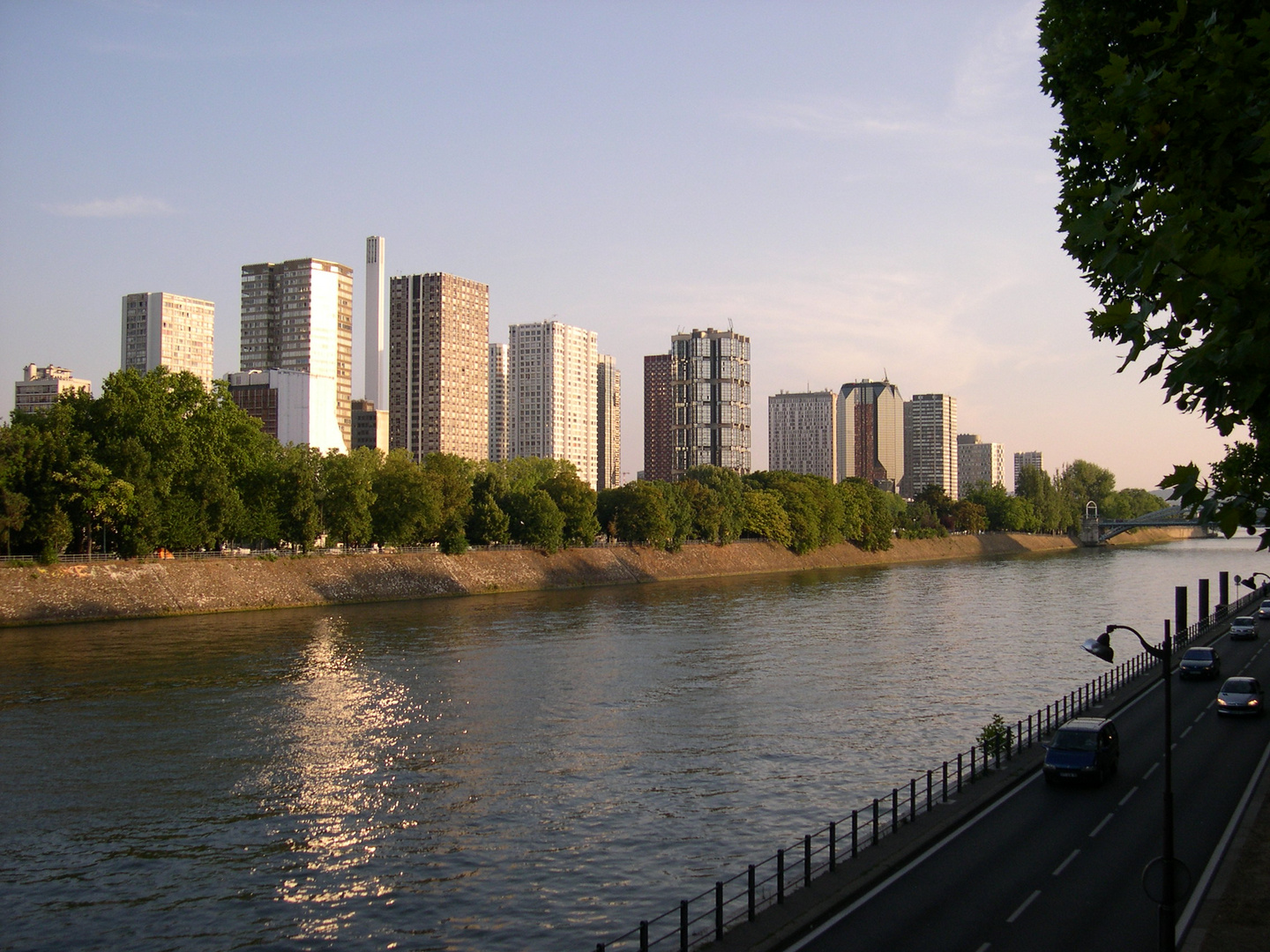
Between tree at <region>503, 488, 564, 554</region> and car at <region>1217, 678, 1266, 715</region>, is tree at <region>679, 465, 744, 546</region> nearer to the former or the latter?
tree at <region>503, 488, 564, 554</region>

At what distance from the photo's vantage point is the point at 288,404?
18400 cm

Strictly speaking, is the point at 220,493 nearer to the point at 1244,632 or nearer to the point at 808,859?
the point at 808,859

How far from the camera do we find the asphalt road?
731 inches

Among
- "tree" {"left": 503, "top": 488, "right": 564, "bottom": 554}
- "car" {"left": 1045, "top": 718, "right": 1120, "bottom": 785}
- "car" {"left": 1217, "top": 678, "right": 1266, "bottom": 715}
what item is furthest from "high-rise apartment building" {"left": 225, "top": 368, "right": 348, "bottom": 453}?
"car" {"left": 1045, "top": 718, "right": 1120, "bottom": 785}

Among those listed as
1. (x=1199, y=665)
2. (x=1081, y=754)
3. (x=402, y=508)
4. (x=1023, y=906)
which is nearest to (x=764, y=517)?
(x=402, y=508)

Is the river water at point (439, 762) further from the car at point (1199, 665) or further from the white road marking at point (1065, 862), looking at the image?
the white road marking at point (1065, 862)

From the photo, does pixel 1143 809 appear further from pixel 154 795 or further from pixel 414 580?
pixel 414 580

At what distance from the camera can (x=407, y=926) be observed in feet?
72.5

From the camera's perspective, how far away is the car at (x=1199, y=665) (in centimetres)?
4725

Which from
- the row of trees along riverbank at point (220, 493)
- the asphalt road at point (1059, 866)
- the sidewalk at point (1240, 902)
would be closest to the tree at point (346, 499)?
the row of trees along riverbank at point (220, 493)

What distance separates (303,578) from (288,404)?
341 ft

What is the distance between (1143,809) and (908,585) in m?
93.6

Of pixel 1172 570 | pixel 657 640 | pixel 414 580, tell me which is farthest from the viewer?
pixel 1172 570

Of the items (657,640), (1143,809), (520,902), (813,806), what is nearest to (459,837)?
(520,902)
